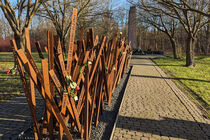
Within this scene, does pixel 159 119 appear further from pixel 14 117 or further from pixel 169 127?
pixel 14 117

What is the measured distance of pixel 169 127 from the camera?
11.3 ft

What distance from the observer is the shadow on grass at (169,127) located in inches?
126

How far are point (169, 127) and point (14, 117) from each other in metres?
3.54

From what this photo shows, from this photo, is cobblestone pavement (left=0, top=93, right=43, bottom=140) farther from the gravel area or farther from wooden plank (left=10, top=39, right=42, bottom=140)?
wooden plank (left=10, top=39, right=42, bottom=140)

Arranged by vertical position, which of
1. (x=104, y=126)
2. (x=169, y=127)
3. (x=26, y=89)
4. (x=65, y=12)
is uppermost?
(x=65, y=12)

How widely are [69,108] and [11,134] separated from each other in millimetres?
1581

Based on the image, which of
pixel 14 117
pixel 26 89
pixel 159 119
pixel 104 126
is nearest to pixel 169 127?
pixel 159 119

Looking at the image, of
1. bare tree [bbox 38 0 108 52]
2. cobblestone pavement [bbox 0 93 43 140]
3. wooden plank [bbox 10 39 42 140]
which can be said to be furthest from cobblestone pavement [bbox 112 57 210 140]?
bare tree [bbox 38 0 108 52]

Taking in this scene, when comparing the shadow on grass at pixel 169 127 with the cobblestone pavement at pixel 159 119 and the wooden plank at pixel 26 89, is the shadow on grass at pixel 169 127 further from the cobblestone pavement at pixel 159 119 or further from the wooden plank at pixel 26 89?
the wooden plank at pixel 26 89

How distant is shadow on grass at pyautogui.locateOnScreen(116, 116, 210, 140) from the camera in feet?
10.5

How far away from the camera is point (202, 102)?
506 cm

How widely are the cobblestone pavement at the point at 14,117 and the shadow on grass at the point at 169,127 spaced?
201 centimetres

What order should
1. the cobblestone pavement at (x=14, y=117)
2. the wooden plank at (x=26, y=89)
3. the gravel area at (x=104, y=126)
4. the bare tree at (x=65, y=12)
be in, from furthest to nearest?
1. the bare tree at (x=65, y=12)
2. the cobblestone pavement at (x=14, y=117)
3. the gravel area at (x=104, y=126)
4. the wooden plank at (x=26, y=89)

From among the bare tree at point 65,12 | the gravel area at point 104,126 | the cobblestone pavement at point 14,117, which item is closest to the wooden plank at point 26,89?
the gravel area at point 104,126
